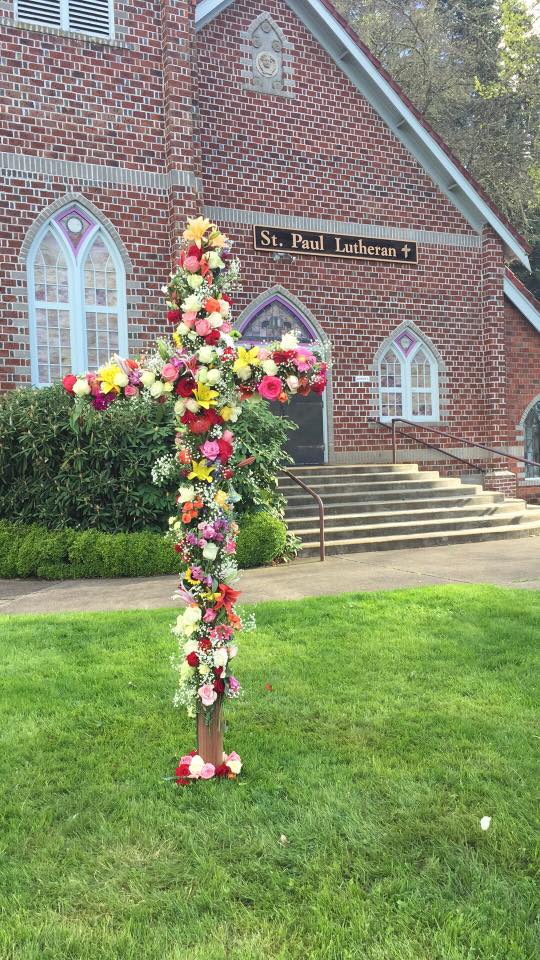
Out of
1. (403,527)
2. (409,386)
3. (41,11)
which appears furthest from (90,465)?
(409,386)

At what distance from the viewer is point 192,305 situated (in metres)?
3.46

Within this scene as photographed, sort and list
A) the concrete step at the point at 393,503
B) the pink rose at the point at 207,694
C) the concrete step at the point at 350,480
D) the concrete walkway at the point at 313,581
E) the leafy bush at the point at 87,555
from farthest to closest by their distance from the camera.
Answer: the concrete step at the point at 350,480 → the concrete step at the point at 393,503 → the leafy bush at the point at 87,555 → the concrete walkway at the point at 313,581 → the pink rose at the point at 207,694

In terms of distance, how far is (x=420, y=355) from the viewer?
53.5ft

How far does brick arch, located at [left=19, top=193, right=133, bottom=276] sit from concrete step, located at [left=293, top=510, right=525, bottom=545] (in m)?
5.61

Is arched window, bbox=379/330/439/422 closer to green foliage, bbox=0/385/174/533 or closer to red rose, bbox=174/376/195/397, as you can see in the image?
green foliage, bbox=0/385/174/533

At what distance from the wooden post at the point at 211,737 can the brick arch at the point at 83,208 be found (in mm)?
10297

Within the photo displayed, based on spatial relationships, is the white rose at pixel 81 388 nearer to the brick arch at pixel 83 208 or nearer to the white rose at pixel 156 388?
Answer: the white rose at pixel 156 388

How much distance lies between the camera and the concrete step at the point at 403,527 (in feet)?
37.4

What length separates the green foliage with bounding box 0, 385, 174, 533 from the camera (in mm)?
9742

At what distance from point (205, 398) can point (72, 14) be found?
11.9 metres

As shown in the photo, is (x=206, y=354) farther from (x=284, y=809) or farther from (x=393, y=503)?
(x=393, y=503)

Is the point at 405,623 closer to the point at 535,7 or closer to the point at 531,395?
the point at 531,395

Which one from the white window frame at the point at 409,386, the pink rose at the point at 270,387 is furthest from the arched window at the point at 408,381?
the pink rose at the point at 270,387

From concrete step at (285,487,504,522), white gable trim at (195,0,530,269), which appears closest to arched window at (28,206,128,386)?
concrete step at (285,487,504,522)
